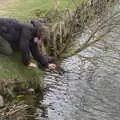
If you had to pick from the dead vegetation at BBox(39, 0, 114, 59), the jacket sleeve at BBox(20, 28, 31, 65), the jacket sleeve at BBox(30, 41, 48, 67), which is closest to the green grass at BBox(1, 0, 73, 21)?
the dead vegetation at BBox(39, 0, 114, 59)

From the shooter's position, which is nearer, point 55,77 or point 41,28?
point 41,28

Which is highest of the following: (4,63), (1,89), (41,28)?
(41,28)

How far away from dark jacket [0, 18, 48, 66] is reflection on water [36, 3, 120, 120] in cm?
136

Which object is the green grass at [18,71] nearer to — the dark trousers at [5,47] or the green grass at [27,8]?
the dark trousers at [5,47]

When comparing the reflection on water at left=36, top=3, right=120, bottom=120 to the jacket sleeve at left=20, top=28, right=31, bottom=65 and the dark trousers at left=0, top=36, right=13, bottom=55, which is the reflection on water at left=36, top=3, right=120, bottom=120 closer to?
the jacket sleeve at left=20, top=28, right=31, bottom=65

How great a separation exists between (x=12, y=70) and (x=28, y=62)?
1.56ft

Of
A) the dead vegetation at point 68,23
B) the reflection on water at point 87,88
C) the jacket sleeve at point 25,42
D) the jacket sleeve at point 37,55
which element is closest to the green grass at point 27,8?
the dead vegetation at point 68,23

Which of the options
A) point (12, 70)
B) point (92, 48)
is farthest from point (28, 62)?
point (92, 48)

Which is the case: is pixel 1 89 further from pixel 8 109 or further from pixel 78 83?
pixel 78 83

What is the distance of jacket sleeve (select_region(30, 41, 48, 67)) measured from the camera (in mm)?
11434

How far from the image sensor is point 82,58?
14.7 metres

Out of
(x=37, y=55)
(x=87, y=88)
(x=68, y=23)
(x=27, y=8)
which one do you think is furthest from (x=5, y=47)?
(x=27, y=8)

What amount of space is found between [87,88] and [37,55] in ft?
6.89

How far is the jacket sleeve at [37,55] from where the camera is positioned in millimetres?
11434
